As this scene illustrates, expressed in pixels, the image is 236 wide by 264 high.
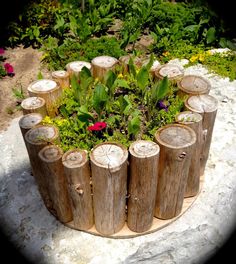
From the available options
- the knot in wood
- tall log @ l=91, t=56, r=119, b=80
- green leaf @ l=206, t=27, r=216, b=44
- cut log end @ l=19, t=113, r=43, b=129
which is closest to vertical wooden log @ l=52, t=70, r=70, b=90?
tall log @ l=91, t=56, r=119, b=80

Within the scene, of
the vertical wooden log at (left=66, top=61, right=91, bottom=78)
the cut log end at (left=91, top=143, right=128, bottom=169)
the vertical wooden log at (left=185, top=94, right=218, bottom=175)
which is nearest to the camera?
the cut log end at (left=91, top=143, right=128, bottom=169)

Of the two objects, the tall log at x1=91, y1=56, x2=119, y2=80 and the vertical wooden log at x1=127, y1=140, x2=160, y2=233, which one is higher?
the tall log at x1=91, y1=56, x2=119, y2=80

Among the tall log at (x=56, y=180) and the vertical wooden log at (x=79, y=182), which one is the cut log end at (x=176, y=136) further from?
the tall log at (x=56, y=180)

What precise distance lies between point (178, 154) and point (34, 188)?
1402 millimetres

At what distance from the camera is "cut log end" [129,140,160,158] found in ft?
8.15

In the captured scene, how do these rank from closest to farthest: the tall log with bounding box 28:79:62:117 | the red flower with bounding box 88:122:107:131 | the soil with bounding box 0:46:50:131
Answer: the red flower with bounding box 88:122:107:131
the tall log with bounding box 28:79:62:117
the soil with bounding box 0:46:50:131

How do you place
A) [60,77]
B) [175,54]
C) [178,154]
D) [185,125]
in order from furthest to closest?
[175,54], [60,77], [185,125], [178,154]

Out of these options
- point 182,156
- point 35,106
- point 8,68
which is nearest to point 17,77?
point 8,68

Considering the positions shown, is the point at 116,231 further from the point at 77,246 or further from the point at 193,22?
the point at 193,22

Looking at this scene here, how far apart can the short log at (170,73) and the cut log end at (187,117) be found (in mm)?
529

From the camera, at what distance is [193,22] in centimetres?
515

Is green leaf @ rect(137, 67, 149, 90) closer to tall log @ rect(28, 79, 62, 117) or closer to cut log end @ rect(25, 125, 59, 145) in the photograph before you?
tall log @ rect(28, 79, 62, 117)

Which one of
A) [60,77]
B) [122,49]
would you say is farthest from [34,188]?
[122,49]

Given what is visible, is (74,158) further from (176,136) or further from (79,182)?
(176,136)
